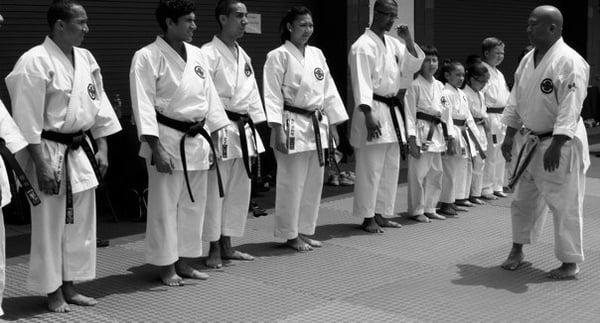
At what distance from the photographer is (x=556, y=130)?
5.52 metres

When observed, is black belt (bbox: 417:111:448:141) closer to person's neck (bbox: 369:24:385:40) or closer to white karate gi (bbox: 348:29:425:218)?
white karate gi (bbox: 348:29:425:218)

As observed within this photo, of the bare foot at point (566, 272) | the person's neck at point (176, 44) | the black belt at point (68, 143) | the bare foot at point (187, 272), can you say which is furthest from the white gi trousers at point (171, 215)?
the bare foot at point (566, 272)

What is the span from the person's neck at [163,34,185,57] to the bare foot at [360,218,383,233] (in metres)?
2.74

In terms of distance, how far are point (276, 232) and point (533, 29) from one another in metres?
2.64

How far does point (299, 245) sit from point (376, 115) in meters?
1.44

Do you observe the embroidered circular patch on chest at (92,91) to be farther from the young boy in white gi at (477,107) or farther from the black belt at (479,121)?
the black belt at (479,121)

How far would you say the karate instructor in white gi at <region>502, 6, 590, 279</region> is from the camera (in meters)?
5.56

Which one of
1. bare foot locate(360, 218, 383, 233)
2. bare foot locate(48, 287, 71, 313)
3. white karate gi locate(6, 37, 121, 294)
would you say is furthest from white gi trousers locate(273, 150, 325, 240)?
bare foot locate(48, 287, 71, 313)

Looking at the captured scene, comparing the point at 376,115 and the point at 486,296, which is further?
the point at 376,115

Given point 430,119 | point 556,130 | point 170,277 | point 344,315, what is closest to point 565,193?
point 556,130

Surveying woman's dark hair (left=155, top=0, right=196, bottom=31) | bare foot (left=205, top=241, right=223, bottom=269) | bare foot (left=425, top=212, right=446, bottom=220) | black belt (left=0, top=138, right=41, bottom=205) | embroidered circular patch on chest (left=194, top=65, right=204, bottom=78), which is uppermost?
woman's dark hair (left=155, top=0, right=196, bottom=31)

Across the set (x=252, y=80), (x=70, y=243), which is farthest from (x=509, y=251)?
(x=70, y=243)

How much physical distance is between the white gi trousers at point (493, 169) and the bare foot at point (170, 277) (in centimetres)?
472

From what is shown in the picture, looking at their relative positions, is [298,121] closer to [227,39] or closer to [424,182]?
[227,39]
